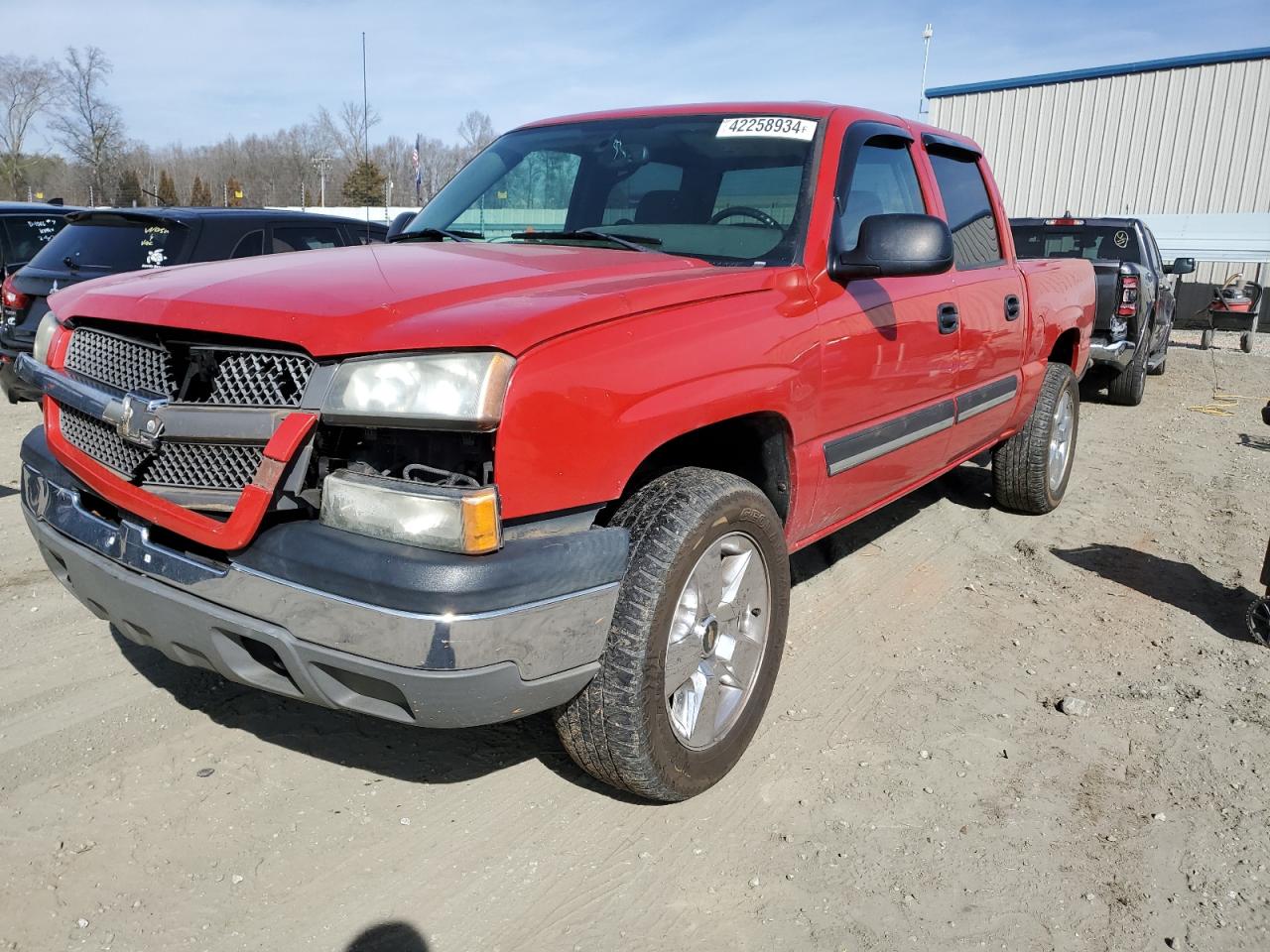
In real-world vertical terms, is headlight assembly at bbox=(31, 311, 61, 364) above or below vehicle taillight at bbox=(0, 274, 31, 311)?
above

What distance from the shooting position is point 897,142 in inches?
152

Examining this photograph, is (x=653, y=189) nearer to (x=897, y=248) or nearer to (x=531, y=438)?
(x=897, y=248)

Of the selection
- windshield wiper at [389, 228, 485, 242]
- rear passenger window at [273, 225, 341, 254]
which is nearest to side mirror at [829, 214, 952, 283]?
windshield wiper at [389, 228, 485, 242]

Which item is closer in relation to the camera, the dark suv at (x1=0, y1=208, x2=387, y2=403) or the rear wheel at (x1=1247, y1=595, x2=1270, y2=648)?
the rear wheel at (x1=1247, y1=595, x2=1270, y2=648)

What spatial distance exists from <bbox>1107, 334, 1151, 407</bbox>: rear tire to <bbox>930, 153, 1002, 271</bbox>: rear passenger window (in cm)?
597

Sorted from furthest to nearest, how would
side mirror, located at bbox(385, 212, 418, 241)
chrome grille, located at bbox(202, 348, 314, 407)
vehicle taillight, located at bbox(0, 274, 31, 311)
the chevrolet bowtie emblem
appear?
vehicle taillight, located at bbox(0, 274, 31, 311)
side mirror, located at bbox(385, 212, 418, 241)
the chevrolet bowtie emblem
chrome grille, located at bbox(202, 348, 314, 407)

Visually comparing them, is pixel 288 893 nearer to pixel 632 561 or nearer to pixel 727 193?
pixel 632 561

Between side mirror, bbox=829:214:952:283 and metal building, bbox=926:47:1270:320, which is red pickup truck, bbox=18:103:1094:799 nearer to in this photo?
side mirror, bbox=829:214:952:283

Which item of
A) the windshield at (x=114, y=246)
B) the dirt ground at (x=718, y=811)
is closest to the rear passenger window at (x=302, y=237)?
the windshield at (x=114, y=246)

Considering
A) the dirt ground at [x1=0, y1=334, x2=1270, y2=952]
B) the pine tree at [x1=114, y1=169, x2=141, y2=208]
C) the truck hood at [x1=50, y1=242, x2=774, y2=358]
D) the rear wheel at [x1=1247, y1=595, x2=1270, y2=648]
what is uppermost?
the pine tree at [x1=114, y1=169, x2=141, y2=208]

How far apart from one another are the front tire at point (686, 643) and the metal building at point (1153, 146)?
64.3 feet

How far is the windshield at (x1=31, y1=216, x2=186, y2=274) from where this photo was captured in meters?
6.87

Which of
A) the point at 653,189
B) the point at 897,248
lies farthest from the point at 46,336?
the point at 897,248

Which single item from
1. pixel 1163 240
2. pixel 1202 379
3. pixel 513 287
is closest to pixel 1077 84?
pixel 1163 240
